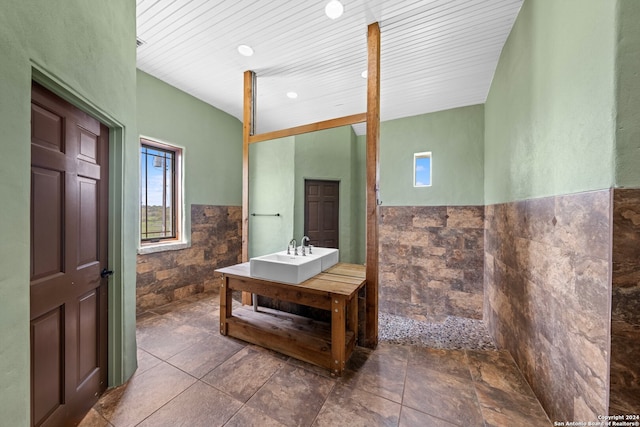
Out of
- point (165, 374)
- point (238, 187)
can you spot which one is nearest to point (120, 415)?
point (165, 374)

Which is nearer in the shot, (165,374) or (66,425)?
(66,425)

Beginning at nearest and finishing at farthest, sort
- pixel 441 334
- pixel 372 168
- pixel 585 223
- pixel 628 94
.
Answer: pixel 628 94 < pixel 585 223 < pixel 372 168 < pixel 441 334

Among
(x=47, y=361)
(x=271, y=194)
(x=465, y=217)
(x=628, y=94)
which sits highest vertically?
(x=628, y=94)

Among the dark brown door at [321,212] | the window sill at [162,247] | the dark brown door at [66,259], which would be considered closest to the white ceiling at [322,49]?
the dark brown door at [321,212]

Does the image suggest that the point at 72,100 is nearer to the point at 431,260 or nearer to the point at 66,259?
the point at 66,259

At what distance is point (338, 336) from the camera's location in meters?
1.88

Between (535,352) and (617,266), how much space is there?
3.51ft

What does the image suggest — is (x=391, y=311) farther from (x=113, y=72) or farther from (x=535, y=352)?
(x=113, y=72)

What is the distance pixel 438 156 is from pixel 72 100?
4.25m

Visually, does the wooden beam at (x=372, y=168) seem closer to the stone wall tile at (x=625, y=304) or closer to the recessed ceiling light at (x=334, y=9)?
the recessed ceiling light at (x=334, y=9)

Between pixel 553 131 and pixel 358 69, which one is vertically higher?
pixel 358 69

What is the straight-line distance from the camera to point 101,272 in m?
1.64

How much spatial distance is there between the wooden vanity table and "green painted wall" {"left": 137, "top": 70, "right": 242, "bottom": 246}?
1.68 metres

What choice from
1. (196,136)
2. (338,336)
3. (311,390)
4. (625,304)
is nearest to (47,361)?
(311,390)
